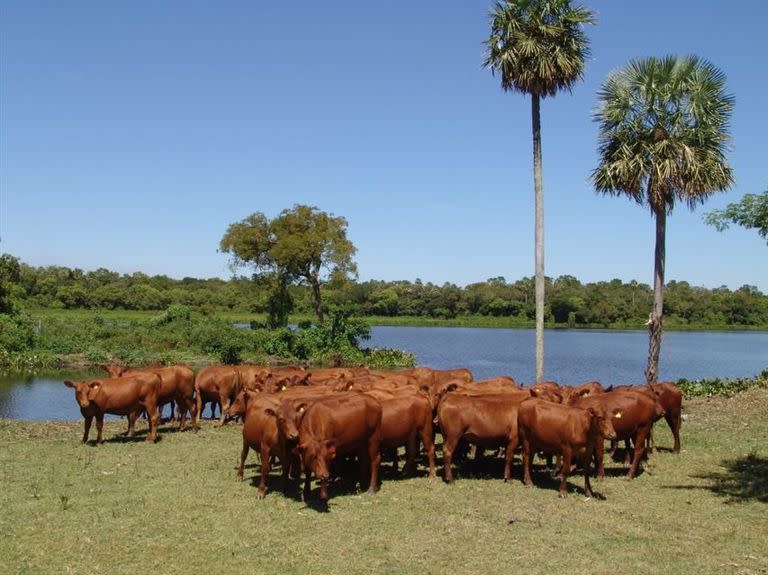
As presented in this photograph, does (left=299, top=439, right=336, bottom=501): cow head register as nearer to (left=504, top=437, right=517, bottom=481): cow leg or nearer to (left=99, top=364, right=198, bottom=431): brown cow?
(left=504, top=437, right=517, bottom=481): cow leg

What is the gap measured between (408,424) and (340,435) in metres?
1.79

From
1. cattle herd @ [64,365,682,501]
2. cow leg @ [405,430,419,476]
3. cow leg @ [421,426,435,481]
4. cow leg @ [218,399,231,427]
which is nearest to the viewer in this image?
cattle herd @ [64,365,682,501]

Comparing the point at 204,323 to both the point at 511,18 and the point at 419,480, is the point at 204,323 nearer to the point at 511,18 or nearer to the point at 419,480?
the point at 511,18

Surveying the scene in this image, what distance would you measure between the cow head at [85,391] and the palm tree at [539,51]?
13721 mm

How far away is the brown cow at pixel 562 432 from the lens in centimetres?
1201

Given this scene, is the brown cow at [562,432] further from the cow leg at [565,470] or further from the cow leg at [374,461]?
the cow leg at [374,461]

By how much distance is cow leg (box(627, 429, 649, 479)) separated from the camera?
1341cm

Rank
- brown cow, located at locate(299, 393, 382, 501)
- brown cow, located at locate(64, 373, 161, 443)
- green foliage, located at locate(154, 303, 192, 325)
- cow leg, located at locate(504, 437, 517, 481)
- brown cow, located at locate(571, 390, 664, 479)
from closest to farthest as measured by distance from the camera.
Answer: brown cow, located at locate(299, 393, 382, 501) → cow leg, located at locate(504, 437, 517, 481) → brown cow, located at locate(571, 390, 664, 479) → brown cow, located at locate(64, 373, 161, 443) → green foliage, located at locate(154, 303, 192, 325)

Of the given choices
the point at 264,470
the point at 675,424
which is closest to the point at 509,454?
the point at 264,470

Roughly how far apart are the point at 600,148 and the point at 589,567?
19.2 meters

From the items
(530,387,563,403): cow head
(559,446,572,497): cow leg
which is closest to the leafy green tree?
(530,387,563,403): cow head

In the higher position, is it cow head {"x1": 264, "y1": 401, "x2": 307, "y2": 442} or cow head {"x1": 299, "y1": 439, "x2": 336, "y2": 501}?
cow head {"x1": 264, "y1": 401, "x2": 307, "y2": 442}

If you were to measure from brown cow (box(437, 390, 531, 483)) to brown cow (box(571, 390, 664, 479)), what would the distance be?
5.02 feet

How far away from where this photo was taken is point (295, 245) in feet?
166
